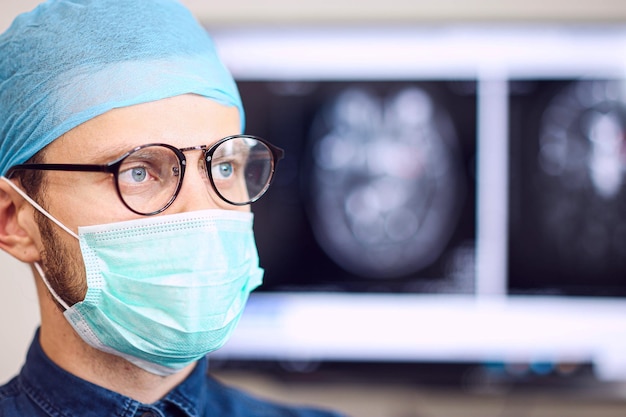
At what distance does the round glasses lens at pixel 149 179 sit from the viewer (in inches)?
35.3

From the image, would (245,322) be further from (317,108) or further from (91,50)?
(91,50)

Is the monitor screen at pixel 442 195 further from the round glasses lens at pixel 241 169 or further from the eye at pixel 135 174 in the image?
the eye at pixel 135 174

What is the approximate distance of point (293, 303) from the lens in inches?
67.4

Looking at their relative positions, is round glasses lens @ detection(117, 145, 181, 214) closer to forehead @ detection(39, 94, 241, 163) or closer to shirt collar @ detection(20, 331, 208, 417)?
forehead @ detection(39, 94, 241, 163)

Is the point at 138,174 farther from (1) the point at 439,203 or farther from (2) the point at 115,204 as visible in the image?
(1) the point at 439,203

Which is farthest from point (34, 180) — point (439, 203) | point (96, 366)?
point (439, 203)

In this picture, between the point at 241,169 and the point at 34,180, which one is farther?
the point at 241,169

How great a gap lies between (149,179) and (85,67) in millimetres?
171

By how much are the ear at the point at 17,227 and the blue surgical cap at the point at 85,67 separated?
44 millimetres

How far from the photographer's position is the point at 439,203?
1720mm

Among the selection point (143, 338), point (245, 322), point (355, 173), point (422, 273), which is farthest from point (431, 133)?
point (143, 338)

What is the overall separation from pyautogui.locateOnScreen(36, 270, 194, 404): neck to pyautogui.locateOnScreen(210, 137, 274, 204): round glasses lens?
0.28 meters

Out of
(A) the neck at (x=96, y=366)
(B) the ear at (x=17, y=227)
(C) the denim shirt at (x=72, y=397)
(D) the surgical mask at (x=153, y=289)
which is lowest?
(C) the denim shirt at (x=72, y=397)

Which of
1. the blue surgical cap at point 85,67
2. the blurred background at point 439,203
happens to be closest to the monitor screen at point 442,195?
the blurred background at point 439,203
